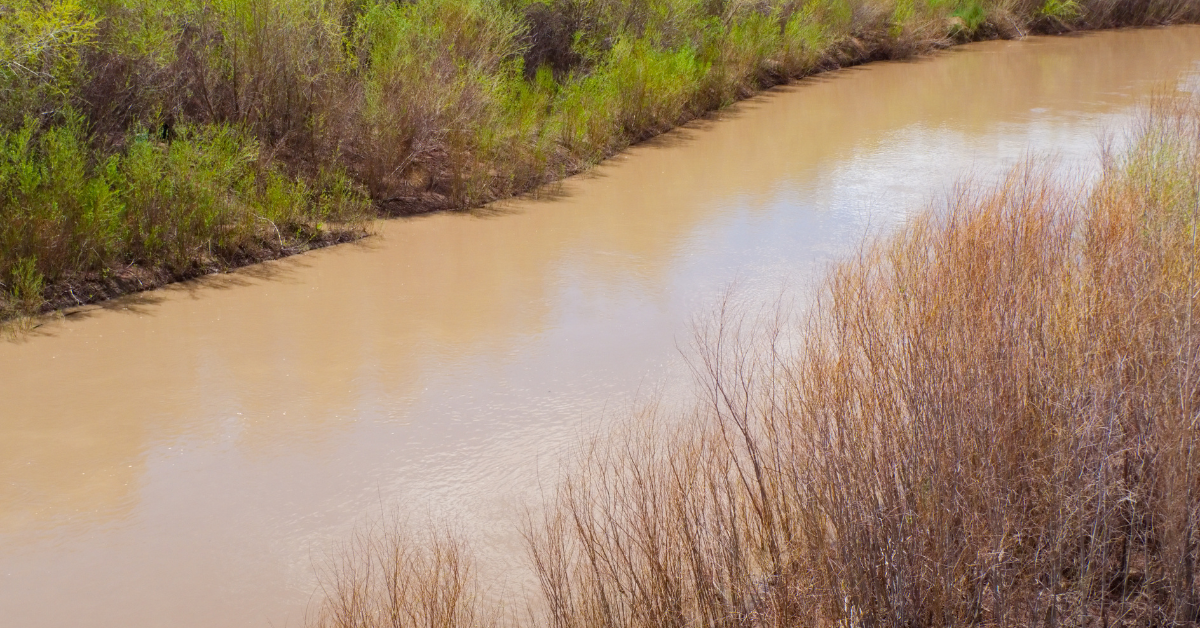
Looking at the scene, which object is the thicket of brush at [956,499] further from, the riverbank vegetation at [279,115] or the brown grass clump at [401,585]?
the riverbank vegetation at [279,115]

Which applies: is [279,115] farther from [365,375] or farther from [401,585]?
[401,585]

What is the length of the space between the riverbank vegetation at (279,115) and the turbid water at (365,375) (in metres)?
0.50

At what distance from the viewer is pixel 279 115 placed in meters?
11.4

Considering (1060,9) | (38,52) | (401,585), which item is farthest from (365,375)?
(1060,9)

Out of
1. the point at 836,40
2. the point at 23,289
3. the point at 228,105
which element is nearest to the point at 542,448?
the point at 23,289

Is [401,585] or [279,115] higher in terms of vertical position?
[279,115]

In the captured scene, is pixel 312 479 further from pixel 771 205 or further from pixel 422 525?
pixel 771 205

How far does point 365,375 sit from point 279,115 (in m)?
4.65

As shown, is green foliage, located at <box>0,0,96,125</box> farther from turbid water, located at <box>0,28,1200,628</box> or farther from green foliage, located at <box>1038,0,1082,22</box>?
green foliage, located at <box>1038,0,1082,22</box>

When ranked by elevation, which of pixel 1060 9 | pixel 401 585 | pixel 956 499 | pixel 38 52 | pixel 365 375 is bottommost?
pixel 365 375

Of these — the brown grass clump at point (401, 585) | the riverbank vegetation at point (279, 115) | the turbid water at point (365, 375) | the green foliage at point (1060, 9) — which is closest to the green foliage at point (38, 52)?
the riverbank vegetation at point (279, 115)

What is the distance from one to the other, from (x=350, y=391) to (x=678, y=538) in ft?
13.9

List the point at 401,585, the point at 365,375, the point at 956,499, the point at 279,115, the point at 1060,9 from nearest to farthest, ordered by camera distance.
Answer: the point at 956,499
the point at 401,585
the point at 365,375
the point at 279,115
the point at 1060,9

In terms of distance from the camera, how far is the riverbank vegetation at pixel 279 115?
8789 mm
